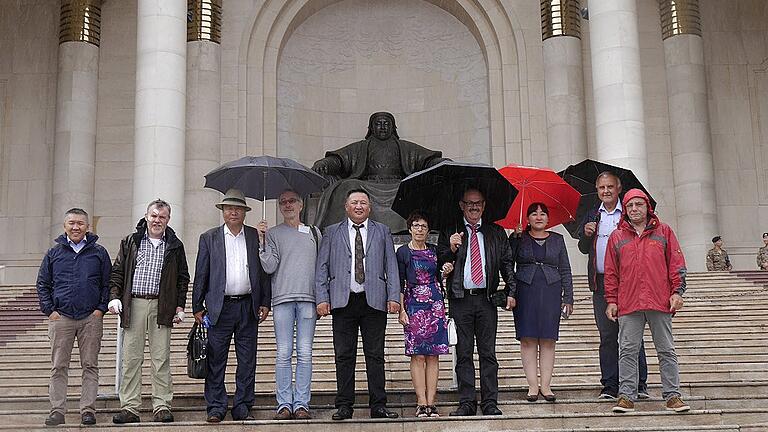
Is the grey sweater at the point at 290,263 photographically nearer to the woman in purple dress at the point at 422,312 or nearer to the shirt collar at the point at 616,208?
the woman in purple dress at the point at 422,312

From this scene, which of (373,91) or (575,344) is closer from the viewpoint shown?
(575,344)

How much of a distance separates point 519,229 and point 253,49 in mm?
11652

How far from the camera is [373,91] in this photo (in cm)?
2114

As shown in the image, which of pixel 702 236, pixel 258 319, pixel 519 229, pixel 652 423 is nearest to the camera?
pixel 652 423

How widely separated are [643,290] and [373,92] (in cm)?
1362

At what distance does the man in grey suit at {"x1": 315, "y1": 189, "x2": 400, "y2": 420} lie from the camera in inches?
321

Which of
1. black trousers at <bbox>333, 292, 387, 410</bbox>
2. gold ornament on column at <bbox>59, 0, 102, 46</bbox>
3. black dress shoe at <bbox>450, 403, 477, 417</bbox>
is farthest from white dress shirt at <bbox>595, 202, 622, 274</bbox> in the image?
gold ornament on column at <bbox>59, 0, 102, 46</bbox>

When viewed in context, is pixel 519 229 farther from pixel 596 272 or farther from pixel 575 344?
pixel 575 344

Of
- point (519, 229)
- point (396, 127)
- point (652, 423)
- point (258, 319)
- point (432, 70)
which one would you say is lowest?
point (652, 423)

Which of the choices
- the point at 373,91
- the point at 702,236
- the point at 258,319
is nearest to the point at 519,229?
the point at 258,319

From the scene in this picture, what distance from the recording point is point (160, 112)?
48.4 ft

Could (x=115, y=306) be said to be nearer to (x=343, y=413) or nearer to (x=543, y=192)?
(x=343, y=413)

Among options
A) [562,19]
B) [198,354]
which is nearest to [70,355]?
[198,354]

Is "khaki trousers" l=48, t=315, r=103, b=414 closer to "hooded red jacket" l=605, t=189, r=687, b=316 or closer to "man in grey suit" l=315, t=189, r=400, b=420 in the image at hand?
"man in grey suit" l=315, t=189, r=400, b=420
